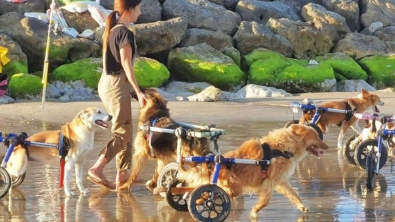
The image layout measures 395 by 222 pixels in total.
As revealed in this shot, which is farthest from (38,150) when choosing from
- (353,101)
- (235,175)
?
(353,101)

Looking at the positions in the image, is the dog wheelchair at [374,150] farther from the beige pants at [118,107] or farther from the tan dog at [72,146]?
the tan dog at [72,146]

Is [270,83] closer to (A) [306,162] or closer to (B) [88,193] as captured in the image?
(A) [306,162]

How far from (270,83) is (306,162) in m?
13.3

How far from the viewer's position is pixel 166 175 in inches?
315

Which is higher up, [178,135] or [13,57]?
[13,57]

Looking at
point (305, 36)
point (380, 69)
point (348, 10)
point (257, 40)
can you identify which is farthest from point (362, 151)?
point (348, 10)

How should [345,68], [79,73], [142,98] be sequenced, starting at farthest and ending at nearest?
[345,68] < [79,73] < [142,98]

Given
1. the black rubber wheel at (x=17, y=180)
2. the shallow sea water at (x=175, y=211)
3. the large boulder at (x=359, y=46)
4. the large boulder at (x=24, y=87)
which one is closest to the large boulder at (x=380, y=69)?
the large boulder at (x=359, y=46)

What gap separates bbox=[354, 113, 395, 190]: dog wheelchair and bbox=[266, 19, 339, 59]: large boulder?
59.8 feet

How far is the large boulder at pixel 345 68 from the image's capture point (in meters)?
25.6

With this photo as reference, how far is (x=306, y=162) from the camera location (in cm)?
1057

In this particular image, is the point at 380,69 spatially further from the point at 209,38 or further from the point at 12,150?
the point at 12,150

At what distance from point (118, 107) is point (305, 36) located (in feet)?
66.8

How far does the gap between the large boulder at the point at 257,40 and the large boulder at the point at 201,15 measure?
0.83m
